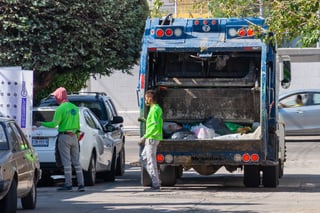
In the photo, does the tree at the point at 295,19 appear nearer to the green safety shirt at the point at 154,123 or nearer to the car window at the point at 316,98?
the green safety shirt at the point at 154,123

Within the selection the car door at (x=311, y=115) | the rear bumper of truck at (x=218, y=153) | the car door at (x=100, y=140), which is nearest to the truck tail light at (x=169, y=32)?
the rear bumper of truck at (x=218, y=153)

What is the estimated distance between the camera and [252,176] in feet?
61.3

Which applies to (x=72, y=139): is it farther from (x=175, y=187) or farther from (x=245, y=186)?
(x=245, y=186)

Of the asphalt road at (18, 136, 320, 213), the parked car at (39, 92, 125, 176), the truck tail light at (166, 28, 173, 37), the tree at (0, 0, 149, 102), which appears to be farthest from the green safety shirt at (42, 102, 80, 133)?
the parked car at (39, 92, 125, 176)

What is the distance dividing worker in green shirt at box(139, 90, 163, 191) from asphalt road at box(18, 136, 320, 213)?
433 millimetres

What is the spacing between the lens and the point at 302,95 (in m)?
31.9

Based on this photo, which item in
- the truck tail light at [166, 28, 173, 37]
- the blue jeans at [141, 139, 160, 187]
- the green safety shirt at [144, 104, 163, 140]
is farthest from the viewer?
the truck tail light at [166, 28, 173, 37]

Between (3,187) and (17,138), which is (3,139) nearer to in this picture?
(17,138)

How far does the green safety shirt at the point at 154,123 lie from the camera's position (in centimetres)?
1739

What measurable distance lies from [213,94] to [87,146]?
2.61 meters

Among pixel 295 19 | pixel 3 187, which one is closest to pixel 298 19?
pixel 295 19

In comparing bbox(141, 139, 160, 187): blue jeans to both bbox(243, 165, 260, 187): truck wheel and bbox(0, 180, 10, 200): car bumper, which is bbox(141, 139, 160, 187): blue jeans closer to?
bbox(243, 165, 260, 187): truck wheel

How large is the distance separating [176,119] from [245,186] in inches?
73.0

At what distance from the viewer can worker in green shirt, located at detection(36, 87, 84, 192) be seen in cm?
1772
